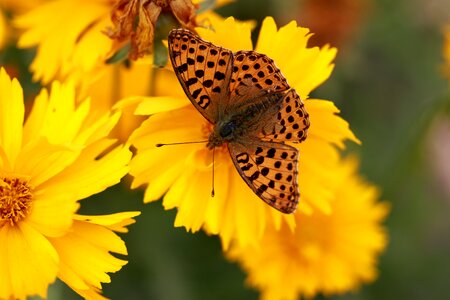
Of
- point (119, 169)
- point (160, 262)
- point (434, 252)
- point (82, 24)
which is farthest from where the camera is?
point (434, 252)

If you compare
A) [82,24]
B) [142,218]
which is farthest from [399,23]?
[82,24]

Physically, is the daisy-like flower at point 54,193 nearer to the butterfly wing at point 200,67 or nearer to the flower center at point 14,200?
the flower center at point 14,200

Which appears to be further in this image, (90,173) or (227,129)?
(227,129)

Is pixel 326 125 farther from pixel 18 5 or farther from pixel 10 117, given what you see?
pixel 18 5

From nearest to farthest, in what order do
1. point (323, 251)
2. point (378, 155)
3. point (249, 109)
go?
point (249, 109) → point (323, 251) → point (378, 155)

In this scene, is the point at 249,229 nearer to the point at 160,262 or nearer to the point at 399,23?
the point at 160,262

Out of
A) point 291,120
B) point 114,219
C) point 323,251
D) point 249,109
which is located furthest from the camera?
point 323,251

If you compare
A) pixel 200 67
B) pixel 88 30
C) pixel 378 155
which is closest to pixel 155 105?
pixel 200 67
